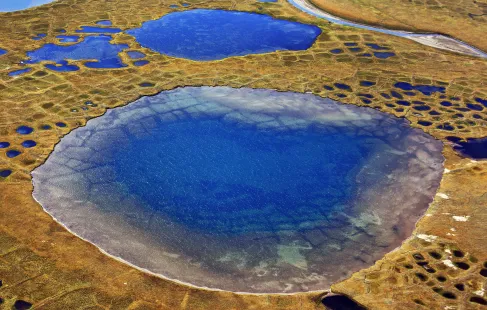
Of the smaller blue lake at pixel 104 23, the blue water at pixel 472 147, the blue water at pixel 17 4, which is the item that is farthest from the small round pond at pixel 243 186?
the blue water at pixel 17 4

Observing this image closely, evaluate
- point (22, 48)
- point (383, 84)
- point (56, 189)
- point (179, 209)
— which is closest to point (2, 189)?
point (56, 189)

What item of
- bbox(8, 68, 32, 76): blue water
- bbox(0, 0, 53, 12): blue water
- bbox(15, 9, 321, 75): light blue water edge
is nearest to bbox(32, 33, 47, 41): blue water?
bbox(15, 9, 321, 75): light blue water edge

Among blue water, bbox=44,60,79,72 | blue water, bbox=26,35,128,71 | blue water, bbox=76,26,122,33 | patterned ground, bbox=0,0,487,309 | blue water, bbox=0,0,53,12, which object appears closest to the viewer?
patterned ground, bbox=0,0,487,309

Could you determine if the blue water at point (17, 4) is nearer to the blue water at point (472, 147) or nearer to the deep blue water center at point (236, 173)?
the deep blue water center at point (236, 173)

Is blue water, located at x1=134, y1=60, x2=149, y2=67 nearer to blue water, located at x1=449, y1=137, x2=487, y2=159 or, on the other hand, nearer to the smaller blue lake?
the smaller blue lake

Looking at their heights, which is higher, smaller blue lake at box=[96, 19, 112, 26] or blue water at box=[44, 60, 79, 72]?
smaller blue lake at box=[96, 19, 112, 26]

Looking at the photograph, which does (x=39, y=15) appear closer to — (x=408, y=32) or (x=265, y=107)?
(x=265, y=107)
